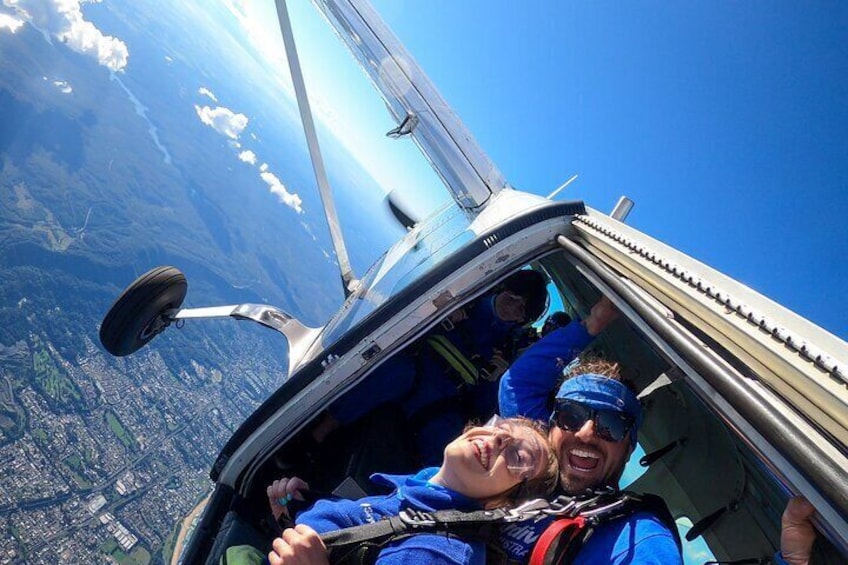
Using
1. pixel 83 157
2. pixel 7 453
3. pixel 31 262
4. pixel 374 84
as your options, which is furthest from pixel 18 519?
pixel 83 157

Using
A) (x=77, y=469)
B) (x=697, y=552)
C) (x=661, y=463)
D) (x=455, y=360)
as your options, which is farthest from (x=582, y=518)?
(x=77, y=469)

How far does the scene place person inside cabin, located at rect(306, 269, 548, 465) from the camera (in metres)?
2.83

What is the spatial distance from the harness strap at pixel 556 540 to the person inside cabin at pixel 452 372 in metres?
1.54

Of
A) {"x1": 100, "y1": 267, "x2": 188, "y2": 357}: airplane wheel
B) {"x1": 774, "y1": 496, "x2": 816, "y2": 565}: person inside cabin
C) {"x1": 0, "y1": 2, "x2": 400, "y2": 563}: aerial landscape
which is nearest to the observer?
{"x1": 774, "y1": 496, "x2": 816, "y2": 565}: person inside cabin

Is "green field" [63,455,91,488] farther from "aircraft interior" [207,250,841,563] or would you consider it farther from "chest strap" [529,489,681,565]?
"chest strap" [529,489,681,565]

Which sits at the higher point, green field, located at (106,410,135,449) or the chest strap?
the chest strap

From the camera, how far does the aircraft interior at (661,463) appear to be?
1.70 metres

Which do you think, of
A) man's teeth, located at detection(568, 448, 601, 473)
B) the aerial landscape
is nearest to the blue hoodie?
man's teeth, located at detection(568, 448, 601, 473)

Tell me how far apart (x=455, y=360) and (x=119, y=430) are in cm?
3954

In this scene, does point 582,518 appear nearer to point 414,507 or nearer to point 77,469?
point 414,507

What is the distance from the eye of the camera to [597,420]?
169 cm

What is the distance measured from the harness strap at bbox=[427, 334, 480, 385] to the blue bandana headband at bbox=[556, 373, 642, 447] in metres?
1.16

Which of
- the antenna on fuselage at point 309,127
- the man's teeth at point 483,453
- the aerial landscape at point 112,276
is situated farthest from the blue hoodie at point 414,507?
the aerial landscape at point 112,276

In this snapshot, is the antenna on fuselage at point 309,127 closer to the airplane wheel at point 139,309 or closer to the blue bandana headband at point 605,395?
the airplane wheel at point 139,309
